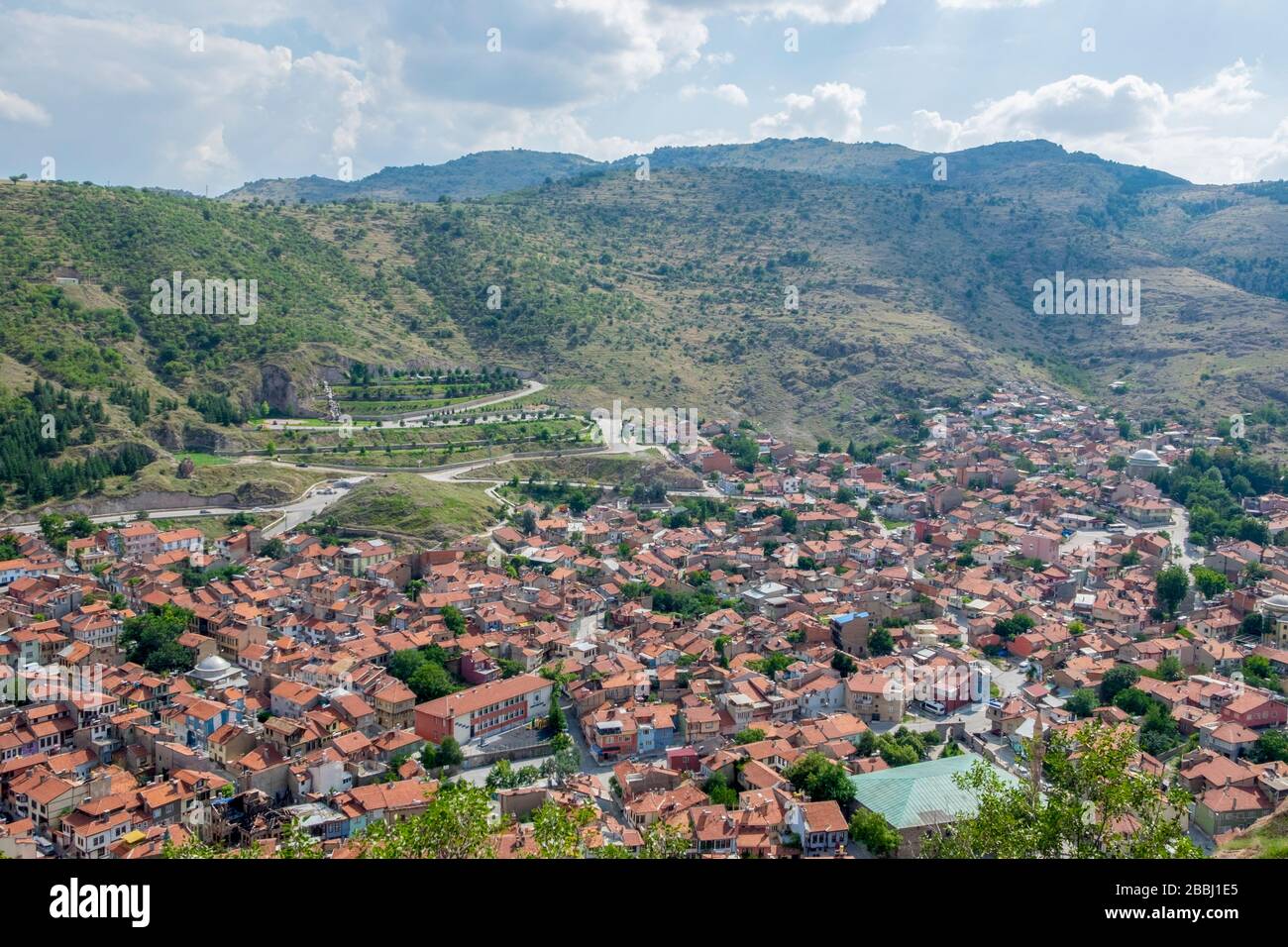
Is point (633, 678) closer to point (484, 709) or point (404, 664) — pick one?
point (484, 709)

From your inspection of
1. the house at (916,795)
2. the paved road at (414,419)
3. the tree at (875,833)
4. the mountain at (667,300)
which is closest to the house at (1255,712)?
the house at (916,795)

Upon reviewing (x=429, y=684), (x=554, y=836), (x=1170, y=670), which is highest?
(x=554, y=836)

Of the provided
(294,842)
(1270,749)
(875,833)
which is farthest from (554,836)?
(1270,749)

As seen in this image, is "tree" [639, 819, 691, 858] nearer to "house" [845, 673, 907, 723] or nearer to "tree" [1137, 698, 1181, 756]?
"house" [845, 673, 907, 723]

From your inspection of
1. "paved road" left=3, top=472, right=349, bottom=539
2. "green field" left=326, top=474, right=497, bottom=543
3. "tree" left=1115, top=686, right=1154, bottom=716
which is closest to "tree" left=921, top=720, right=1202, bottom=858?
"tree" left=1115, top=686, right=1154, bottom=716
